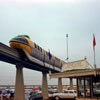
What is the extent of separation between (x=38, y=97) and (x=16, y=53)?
8638 millimetres

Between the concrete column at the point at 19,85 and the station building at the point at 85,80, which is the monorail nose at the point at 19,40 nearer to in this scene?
the concrete column at the point at 19,85

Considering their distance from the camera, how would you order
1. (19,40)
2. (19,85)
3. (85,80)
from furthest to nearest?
(19,85) → (19,40) → (85,80)

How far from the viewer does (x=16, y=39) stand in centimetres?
2892

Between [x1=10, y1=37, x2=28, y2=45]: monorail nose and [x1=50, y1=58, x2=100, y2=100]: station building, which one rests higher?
[x1=10, y1=37, x2=28, y2=45]: monorail nose

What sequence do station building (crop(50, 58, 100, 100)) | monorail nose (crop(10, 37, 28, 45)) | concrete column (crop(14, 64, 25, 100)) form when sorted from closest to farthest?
station building (crop(50, 58, 100, 100)), monorail nose (crop(10, 37, 28, 45)), concrete column (crop(14, 64, 25, 100))

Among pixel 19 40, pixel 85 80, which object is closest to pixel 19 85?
pixel 19 40

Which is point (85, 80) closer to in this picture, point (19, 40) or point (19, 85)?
point (19, 40)

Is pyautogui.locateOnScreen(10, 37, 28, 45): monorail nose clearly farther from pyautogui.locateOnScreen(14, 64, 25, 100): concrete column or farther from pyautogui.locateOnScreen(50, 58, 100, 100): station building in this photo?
pyautogui.locateOnScreen(50, 58, 100, 100): station building

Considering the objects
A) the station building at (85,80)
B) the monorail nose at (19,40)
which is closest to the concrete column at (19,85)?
the monorail nose at (19,40)

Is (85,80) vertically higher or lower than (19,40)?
lower

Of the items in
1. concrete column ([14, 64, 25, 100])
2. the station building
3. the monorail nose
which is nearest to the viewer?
the station building

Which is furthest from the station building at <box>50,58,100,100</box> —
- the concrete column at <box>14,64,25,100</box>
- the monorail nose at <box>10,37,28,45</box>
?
the concrete column at <box>14,64,25,100</box>

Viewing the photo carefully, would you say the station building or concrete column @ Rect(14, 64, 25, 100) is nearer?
the station building

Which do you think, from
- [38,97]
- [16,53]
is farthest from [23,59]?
[38,97]
